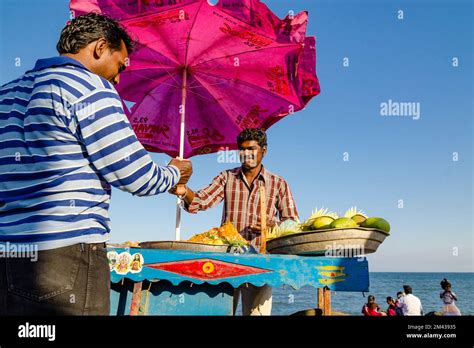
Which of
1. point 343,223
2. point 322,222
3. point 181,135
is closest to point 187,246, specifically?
point 322,222

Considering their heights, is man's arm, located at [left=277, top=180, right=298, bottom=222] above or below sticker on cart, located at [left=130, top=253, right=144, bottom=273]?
above

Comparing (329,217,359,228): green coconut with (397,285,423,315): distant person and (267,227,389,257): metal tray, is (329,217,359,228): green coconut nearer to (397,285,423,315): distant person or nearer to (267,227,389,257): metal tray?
(267,227,389,257): metal tray

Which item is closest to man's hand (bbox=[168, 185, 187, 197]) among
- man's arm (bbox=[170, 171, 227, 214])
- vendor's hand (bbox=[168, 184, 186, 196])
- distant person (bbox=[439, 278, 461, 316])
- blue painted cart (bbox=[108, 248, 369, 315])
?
vendor's hand (bbox=[168, 184, 186, 196])

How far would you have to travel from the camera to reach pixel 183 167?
6.82 ft

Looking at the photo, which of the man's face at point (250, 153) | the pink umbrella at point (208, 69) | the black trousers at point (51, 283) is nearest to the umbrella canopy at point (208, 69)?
the pink umbrella at point (208, 69)

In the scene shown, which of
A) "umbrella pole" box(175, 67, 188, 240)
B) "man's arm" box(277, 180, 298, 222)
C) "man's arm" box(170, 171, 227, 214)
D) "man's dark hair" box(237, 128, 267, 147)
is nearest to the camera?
"man's arm" box(170, 171, 227, 214)

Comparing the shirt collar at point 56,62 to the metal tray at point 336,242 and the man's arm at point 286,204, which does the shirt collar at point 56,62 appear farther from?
the man's arm at point 286,204

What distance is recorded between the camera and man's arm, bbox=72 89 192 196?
1.58 m

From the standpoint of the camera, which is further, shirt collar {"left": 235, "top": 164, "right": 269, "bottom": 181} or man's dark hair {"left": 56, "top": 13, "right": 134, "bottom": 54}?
shirt collar {"left": 235, "top": 164, "right": 269, "bottom": 181}

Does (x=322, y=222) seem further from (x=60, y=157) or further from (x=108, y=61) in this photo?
(x=60, y=157)

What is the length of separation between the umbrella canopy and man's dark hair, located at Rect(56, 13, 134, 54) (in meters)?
3.22

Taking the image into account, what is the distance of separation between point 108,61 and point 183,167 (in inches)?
21.4

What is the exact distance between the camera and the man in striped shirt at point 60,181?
153cm

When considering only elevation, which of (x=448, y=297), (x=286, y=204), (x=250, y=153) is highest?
(x=250, y=153)
